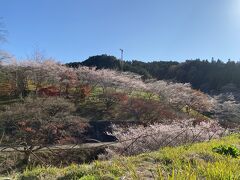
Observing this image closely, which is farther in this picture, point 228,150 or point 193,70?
point 193,70

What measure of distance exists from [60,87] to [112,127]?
13684 millimetres

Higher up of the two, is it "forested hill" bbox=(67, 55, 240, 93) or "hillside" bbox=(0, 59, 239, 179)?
"forested hill" bbox=(67, 55, 240, 93)

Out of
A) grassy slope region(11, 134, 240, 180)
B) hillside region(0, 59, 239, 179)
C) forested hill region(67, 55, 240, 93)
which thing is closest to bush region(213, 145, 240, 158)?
grassy slope region(11, 134, 240, 180)

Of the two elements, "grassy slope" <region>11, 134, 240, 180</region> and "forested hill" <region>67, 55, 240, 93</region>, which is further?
"forested hill" <region>67, 55, 240, 93</region>

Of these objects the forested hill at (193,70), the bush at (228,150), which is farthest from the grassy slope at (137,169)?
the forested hill at (193,70)

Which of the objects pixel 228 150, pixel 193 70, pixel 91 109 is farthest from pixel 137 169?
pixel 193 70

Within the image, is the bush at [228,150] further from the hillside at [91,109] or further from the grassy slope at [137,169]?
the hillside at [91,109]

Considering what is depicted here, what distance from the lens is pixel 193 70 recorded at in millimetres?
89125

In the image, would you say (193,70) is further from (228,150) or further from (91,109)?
(228,150)

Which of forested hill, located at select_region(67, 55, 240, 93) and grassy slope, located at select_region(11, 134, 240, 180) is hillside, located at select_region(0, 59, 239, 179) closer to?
grassy slope, located at select_region(11, 134, 240, 180)

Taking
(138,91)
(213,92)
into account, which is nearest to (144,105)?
(138,91)

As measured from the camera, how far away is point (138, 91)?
5766 centimetres

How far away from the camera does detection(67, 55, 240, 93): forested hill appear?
7957 cm

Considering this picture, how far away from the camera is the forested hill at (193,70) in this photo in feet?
261
